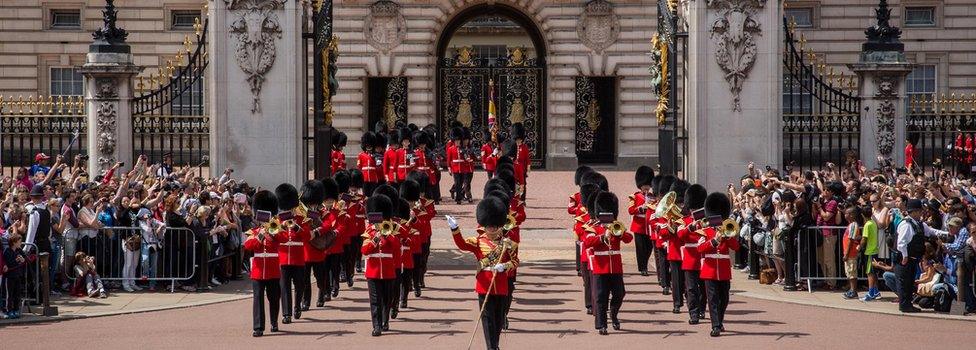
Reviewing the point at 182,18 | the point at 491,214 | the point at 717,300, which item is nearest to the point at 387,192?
the point at 491,214

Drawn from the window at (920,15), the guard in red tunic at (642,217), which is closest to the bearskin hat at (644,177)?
the guard in red tunic at (642,217)

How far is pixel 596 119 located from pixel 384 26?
4.85m

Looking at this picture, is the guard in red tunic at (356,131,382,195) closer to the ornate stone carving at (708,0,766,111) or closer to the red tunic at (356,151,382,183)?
the red tunic at (356,151,382,183)

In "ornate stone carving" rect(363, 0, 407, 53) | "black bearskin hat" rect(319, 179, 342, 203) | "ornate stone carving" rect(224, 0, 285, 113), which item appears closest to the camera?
"black bearskin hat" rect(319, 179, 342, 203)

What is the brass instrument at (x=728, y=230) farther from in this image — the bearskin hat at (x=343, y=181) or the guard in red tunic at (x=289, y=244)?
the bearskin hat at (x=343, y=181)

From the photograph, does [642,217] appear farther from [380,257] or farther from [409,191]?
[380,257]

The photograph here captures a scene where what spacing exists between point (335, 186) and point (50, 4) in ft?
73.9

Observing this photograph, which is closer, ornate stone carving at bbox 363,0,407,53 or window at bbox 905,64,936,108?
ornate stone carving at bbox 363,0,407,53

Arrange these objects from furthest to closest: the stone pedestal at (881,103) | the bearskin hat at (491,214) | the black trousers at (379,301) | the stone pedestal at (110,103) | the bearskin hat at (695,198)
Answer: the stone pedestal at (881,103)
the stone pedestal at (110,103)
the bearskin hat at (695,198)
the black trousers at (379,301)
the bearskin hat at (491,214)

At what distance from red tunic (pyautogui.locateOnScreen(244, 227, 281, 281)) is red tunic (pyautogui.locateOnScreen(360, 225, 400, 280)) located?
2.52ft

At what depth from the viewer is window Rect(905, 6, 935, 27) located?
38.2 meters

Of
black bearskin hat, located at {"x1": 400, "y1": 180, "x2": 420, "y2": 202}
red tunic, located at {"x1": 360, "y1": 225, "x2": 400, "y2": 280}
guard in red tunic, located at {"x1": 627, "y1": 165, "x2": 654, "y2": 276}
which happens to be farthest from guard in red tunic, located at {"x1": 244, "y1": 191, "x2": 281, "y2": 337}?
guard in red tunic, located at {"x1": 627, "y1": 165, "x2": 654, "y2": 276}

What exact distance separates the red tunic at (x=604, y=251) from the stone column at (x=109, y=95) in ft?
28.6

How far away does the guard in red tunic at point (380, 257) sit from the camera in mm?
14898
